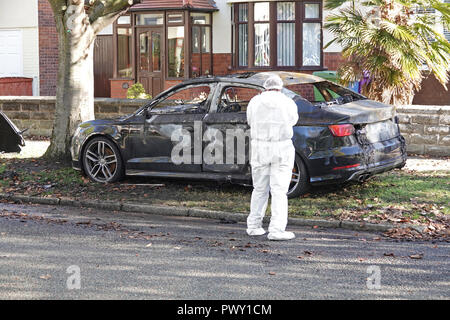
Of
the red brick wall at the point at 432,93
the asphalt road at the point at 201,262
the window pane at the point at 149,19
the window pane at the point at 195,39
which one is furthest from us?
the window pane at the point at 149,19

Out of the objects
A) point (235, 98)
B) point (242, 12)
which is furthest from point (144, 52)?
point (235, 98)

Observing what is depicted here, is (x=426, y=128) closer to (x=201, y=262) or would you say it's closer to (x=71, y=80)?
(x=71, y=80)

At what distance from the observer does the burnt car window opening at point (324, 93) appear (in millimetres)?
10703

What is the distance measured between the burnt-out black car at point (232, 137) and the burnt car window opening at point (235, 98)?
0.01 metres

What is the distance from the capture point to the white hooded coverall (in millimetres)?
8492

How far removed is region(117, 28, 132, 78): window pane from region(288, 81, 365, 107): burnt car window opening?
15.6 m

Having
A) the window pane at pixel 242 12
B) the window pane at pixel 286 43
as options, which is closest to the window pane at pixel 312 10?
the window pane at pixel 286 43

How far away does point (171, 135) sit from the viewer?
11203mm

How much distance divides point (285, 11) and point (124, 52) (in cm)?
584

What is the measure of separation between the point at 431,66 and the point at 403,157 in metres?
3.96

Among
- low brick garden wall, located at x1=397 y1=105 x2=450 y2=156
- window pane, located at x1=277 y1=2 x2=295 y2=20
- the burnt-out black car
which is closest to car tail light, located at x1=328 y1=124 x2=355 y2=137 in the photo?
the burnt-out black car

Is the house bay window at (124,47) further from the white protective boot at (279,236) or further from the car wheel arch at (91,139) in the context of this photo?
the white protective boot at (279,236)
